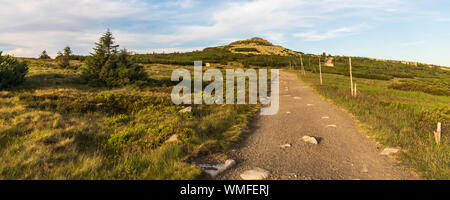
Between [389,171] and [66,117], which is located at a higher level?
[66,117]

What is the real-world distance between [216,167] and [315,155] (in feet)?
8.75

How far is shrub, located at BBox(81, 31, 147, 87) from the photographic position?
76.0 feet

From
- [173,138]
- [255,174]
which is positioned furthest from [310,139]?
[173,138]

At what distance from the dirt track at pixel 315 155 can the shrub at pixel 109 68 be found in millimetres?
18041

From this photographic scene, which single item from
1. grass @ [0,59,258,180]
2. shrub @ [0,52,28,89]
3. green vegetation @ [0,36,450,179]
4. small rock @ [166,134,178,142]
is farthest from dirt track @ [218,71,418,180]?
shrub @ [0,52,28,89]

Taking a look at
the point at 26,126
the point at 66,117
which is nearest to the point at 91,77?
the point at 66,117

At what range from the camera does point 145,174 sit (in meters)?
4.59

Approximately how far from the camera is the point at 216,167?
→ 17.0ft

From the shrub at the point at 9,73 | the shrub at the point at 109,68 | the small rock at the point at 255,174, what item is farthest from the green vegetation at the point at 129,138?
the shrub at the point at 109,68

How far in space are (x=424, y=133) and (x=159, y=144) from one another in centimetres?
877

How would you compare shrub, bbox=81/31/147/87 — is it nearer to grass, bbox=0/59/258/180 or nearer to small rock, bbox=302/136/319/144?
grass, bbox=0/59/258/180

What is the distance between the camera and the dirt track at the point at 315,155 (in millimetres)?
4902

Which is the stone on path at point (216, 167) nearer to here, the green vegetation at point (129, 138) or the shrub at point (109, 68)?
the green vegetation at point (129, 138)
